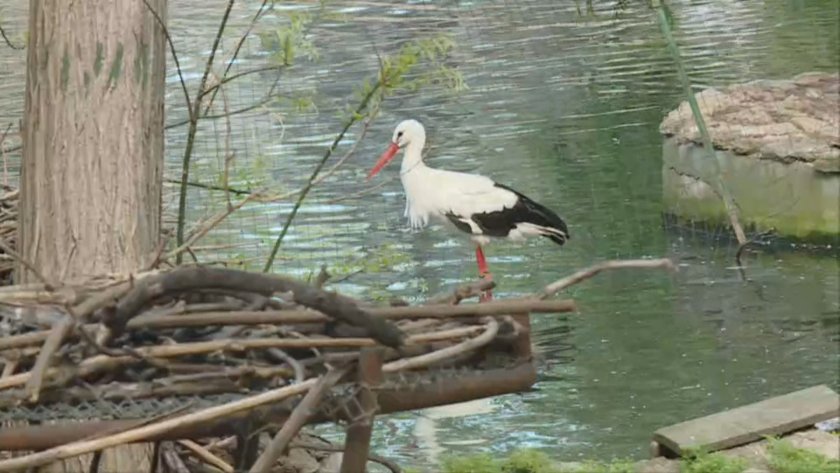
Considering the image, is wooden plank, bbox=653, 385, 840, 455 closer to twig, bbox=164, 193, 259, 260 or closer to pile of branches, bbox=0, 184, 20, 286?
twig, bbox=164, 193, 259, 260

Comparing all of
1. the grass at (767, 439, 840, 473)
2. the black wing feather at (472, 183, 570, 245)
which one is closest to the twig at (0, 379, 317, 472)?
the grass at (767, 439, 840, 473)

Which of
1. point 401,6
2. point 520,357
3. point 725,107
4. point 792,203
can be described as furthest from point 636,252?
point 520,357

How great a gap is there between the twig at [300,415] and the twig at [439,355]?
0.04 m

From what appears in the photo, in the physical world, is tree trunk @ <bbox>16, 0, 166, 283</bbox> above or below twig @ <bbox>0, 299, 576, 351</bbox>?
above

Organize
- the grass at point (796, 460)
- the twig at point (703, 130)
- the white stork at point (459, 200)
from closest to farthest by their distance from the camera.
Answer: the twig at point (703, 130), the grass at point (796, 460), the white stork at point (459, 200)

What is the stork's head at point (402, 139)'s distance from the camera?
3859mm

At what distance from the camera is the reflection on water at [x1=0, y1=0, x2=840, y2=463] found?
238 centimetres

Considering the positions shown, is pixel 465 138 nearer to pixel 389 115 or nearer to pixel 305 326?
pixel 389 115

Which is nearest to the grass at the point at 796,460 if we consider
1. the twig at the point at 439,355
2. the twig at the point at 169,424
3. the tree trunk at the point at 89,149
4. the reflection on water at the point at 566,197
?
the reflection on water at the point at 566,197

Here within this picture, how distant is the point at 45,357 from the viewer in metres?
1.05

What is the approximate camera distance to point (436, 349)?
1166mm

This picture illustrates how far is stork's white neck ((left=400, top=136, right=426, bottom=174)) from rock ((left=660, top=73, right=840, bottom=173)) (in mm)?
1663

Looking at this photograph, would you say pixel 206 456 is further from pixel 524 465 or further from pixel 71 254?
pixel 524 465

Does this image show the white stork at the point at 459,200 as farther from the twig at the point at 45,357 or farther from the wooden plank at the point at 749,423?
the twig at the point at 45,357
